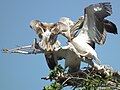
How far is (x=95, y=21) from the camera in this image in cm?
1105

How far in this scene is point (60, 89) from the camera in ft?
30.3

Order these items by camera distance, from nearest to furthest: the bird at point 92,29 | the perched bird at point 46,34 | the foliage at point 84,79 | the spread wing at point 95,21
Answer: the foliage at point 84,79
the perched bird at point 46,34
the bird at point 92,29
the spread wing at point 95,21

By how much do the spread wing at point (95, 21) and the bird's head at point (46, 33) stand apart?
0.84 m

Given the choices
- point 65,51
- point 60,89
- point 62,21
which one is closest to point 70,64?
point 65,51

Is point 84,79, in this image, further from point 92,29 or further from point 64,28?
point 92,29

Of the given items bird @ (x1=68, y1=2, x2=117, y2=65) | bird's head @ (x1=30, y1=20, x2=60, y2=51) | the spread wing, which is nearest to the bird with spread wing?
bird's head @ (x1=30, y1=20, x2=60, y2=51)

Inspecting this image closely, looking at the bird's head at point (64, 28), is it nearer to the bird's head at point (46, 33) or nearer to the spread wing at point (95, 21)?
the bird's head at point (46, 33)

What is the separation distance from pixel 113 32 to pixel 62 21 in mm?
1266

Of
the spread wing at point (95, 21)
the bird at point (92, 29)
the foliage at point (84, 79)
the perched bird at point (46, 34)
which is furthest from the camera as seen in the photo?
→ the spread wing at point (95, 21)

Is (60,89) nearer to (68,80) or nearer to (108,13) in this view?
(68,80)

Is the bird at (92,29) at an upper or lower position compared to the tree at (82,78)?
upper

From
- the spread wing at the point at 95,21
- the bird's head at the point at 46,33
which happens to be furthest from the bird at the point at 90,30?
the bird's head at the point at 46,33

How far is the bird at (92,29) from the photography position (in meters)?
10.6

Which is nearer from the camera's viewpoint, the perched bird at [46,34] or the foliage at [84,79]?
the foliage at [84,79]
